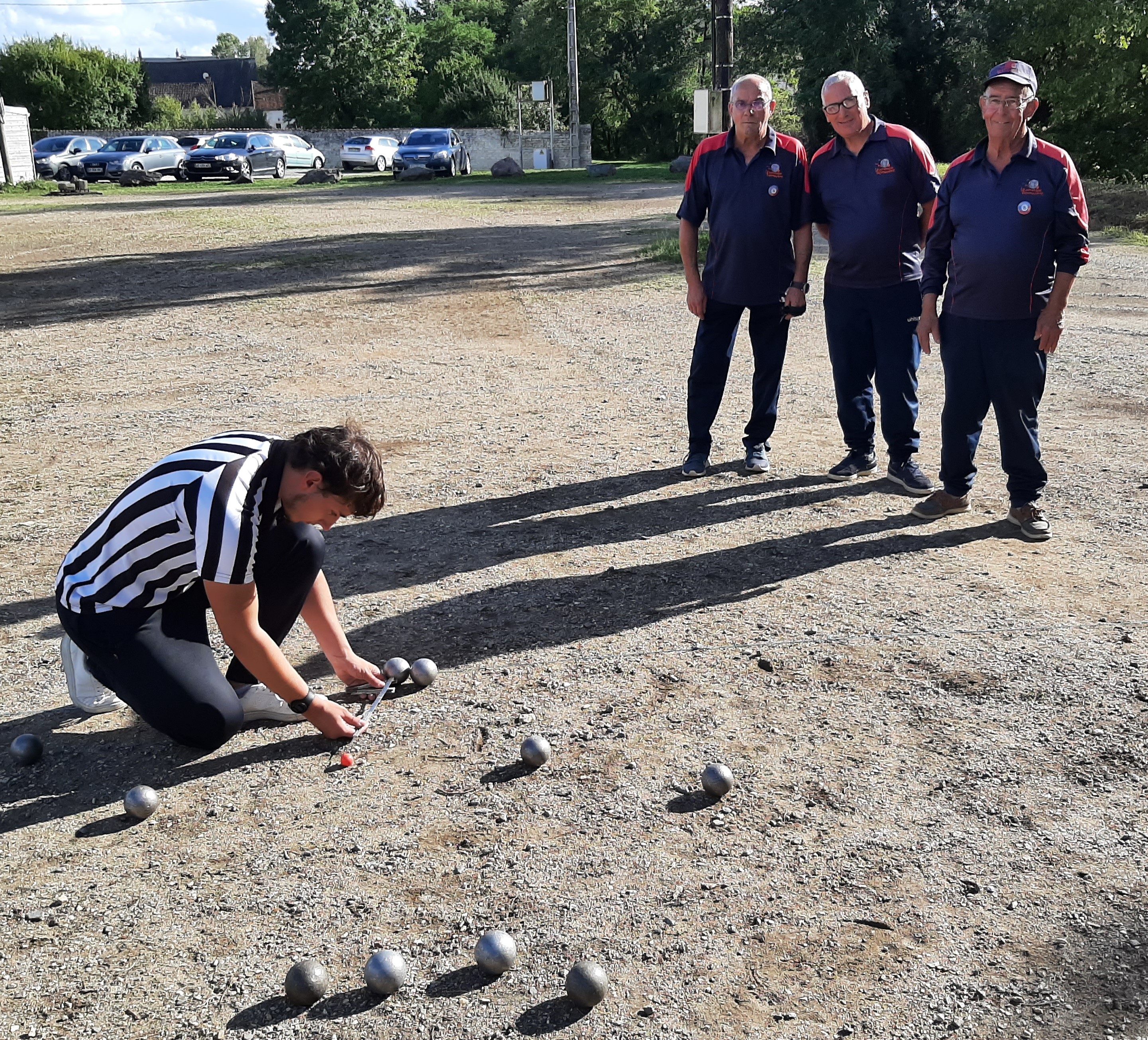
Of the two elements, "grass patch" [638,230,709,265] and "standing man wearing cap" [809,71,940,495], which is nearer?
"standing man wearing cap" [809,71,940,495]

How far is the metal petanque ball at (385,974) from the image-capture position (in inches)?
119

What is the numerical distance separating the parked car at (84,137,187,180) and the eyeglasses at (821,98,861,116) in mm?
37820

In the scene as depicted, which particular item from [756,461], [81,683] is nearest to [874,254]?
[756,461]

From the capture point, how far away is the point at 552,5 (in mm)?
60219

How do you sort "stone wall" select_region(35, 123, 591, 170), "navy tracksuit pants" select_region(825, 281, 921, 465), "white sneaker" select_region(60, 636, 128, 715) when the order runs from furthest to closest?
"stone wall" select_region(35, 123, 591, 170)
"navy tracksuit pants" select_region(825, 281, 921, 465)
"white sneaker" select_region(60, 636, 128, 715)

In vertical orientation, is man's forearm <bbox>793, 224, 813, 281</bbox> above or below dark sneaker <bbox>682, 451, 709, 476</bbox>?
above

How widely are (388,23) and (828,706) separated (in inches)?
2832

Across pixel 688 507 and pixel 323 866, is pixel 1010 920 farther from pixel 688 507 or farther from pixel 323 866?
pixel 688 507

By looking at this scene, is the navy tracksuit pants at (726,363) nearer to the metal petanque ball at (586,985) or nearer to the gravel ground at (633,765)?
the gravel ground at (633,765)

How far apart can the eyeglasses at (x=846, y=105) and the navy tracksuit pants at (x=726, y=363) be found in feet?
3.92

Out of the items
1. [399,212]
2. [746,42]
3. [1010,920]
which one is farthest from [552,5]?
[1010,920]

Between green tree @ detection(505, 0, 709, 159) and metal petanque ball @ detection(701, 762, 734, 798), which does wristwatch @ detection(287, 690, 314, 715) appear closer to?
metal petanque ball @ detection(701, 762, 734, 798)

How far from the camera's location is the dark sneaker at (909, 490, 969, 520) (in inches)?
259

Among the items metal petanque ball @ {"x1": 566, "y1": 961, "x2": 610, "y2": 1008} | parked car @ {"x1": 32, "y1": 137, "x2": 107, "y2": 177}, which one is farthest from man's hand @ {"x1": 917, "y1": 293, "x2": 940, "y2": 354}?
parked car @ {"x1": 32, "y1": 137, "x2": 107, "y2": 177}
